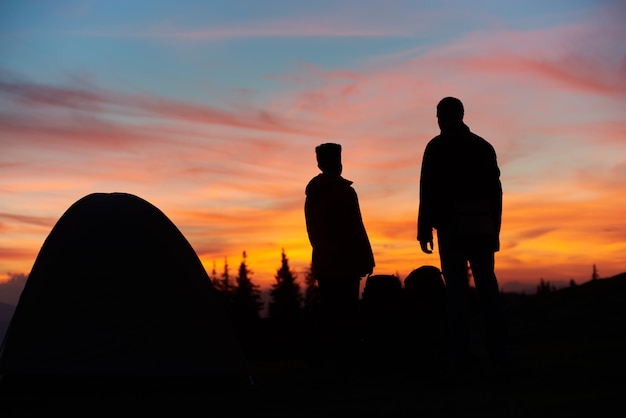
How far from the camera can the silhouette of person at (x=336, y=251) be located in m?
10.3

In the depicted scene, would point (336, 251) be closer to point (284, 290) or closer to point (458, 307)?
point (458, 307)

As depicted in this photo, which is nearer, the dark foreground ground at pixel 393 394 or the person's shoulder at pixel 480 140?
the dark foreground ground at pixel 393 394

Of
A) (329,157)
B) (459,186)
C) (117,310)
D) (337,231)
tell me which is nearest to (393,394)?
(459,186)

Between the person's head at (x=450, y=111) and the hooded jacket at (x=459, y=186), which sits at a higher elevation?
the person's head at (x=450, y=111)

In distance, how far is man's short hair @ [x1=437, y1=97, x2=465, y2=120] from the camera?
916cm

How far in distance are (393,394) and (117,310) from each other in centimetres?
338

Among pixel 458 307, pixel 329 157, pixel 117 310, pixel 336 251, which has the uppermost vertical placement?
pixel 329 157

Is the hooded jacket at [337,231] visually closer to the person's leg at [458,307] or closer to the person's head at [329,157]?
the person's head at [329,157]

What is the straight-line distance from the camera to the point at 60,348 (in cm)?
891

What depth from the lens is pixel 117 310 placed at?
9055 mm

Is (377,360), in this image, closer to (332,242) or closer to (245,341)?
(332,242)

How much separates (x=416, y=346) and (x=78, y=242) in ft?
14.8

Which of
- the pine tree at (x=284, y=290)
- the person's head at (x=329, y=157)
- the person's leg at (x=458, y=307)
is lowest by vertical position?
the person's leg at (x=458, y=307)

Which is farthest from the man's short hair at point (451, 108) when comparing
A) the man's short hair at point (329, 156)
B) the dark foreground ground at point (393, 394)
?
the dark foreground ground at point (393, 394)
